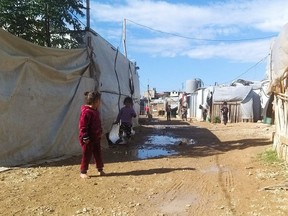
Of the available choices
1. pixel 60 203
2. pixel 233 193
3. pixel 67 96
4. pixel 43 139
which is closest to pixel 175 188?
pixel 233 193

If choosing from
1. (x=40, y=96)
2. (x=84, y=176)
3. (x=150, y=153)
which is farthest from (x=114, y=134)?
(x=84, y=176)

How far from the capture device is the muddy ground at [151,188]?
4797 millimetres

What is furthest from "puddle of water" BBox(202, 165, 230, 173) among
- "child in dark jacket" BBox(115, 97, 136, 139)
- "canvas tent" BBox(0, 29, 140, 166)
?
"child in dark jacket" BBox(115, 97, 136, 139)

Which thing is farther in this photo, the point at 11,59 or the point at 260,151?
the point at 260,151

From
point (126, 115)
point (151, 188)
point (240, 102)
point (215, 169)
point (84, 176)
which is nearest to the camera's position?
point (151, 188)

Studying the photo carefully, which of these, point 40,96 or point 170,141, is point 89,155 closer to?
point 40,96

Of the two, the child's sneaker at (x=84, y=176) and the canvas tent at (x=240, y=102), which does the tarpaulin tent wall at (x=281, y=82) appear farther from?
the canvas tent at (x=240, y=102)

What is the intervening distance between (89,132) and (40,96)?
1842 mm

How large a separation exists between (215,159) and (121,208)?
434cm

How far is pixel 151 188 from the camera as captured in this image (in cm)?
587

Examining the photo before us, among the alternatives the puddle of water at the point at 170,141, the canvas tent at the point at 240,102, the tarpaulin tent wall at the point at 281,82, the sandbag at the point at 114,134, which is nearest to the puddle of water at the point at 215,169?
the tarpaulin tent wall at the point at 281,82

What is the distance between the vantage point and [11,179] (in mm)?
6168

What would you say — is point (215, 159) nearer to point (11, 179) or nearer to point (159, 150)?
point (159, 150)

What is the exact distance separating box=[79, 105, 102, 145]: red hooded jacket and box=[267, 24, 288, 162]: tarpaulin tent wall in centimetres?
338
